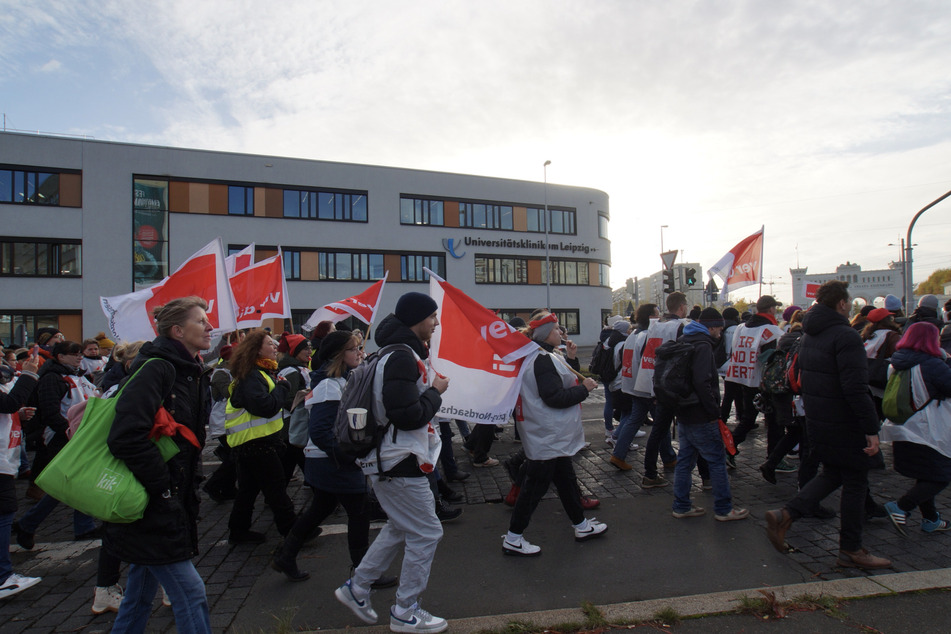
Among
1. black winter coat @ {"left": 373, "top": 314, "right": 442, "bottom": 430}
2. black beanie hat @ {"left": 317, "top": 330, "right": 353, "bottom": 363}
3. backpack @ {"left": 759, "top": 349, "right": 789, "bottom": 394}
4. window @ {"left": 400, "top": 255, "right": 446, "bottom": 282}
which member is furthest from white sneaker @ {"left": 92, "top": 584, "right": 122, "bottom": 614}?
window @ {"left": 400, "top": 255, "right": 446, "bottom": 282}

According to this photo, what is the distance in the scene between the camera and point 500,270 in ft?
124

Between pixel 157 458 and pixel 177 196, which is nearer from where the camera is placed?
pixel 157 458

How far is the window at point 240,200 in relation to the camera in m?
31.3

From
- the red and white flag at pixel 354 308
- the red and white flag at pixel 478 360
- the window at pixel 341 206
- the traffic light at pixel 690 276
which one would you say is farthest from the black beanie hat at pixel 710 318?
the window at pixel 341 206

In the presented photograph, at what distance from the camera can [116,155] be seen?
1156 inches

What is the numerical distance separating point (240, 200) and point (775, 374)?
102ft

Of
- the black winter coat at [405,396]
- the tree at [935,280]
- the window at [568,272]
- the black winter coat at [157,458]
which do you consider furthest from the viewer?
the tree at [935,280]

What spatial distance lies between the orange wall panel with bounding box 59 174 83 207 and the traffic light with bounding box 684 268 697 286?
1161 inches

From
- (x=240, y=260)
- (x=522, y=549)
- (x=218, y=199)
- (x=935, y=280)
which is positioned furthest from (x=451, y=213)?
(x=935, y=280)

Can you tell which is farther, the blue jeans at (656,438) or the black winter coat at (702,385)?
the blue jeans at (656,438)

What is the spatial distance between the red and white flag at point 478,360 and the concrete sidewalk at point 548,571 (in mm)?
1171

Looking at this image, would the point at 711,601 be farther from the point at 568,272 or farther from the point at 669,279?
the point at 568,272

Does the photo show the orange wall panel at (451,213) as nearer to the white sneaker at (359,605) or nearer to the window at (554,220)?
the window at (554,220)

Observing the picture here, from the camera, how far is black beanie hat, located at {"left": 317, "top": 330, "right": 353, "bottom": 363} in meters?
4.33
